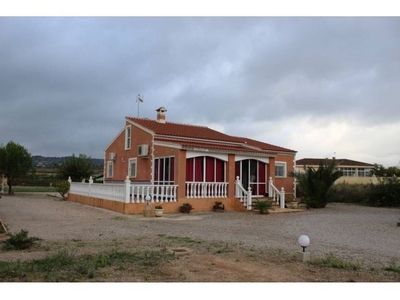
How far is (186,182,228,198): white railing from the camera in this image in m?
18.8

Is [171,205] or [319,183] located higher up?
[319,183]

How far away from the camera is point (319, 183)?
21578 mm

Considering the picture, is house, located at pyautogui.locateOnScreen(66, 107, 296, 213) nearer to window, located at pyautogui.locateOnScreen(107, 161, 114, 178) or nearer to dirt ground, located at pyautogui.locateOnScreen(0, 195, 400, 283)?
window, located at pyautogui.locateOnScreen(107, 161, 114, 178)

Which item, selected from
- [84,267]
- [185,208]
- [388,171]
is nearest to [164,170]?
[185,208]

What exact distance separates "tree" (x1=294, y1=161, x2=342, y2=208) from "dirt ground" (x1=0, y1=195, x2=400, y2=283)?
29.0 ft

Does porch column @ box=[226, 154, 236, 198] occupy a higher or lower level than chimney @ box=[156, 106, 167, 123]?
lower

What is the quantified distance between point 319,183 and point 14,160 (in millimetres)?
24512

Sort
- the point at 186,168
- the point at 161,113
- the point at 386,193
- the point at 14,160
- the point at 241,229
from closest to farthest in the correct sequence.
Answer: the point at 241,229 → the point at 186,168 → the point at 386,193 → the point at 161,113 → the point at 14,160

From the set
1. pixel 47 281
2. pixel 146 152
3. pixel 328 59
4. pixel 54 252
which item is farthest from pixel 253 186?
pixel 47 281

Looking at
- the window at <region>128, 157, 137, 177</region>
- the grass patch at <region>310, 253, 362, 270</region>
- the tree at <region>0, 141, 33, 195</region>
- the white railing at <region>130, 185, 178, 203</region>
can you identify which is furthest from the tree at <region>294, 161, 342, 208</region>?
the tree at <region>0, 141, 33, 195</region>

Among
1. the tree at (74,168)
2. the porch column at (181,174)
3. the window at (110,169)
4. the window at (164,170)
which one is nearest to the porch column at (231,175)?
the porch column at (181,174)

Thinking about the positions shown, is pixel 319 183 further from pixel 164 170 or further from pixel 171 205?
pixel 171 205

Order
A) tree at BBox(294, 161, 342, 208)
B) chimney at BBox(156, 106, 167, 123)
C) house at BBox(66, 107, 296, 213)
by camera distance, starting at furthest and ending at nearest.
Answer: chimney at BBox(156, 106, 167, 123) < tree at BBox(294, 161, 342, 208) < house at BBox(66, 107, 296, 213)

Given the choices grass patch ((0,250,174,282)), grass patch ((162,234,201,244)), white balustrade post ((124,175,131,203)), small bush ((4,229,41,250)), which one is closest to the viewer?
grass patch ((0,250,174,282))
